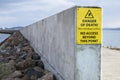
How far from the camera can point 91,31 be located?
685cm

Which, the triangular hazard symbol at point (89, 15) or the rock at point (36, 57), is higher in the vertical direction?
the triangular hazard symbol at point (89, 15)

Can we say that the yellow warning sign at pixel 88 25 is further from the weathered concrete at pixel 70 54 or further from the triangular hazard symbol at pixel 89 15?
the weathered concrete at pixel 70 54

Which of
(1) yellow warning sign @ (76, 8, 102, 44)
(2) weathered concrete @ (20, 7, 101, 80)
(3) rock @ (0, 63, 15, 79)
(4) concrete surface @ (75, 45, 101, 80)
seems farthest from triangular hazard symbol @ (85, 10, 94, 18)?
(3) rock @ (0, 63, 15, 79)

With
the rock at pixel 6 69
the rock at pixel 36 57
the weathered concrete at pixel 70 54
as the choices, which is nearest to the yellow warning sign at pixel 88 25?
the weathered concrete at pixel 70 54

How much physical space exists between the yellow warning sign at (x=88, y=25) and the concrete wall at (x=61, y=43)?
18cm

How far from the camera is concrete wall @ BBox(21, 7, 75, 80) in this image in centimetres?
708

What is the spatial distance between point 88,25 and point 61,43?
5.13ft

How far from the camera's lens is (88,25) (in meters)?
6.82

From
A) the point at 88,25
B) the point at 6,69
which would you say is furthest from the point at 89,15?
the point at 6,69

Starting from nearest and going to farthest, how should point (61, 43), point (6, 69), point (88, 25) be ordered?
point (88, 25) < point (61, 43) < point (6, 69)

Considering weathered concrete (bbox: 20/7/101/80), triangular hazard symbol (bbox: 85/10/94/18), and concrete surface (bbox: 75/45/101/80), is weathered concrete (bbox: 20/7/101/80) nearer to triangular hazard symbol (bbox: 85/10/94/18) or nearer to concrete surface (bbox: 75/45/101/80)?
concrete surface (bbox: 75/45/101/80)

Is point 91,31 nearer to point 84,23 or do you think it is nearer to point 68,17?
point 84,23

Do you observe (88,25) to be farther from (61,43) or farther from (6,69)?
(6,69)

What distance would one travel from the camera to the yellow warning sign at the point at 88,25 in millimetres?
6746
